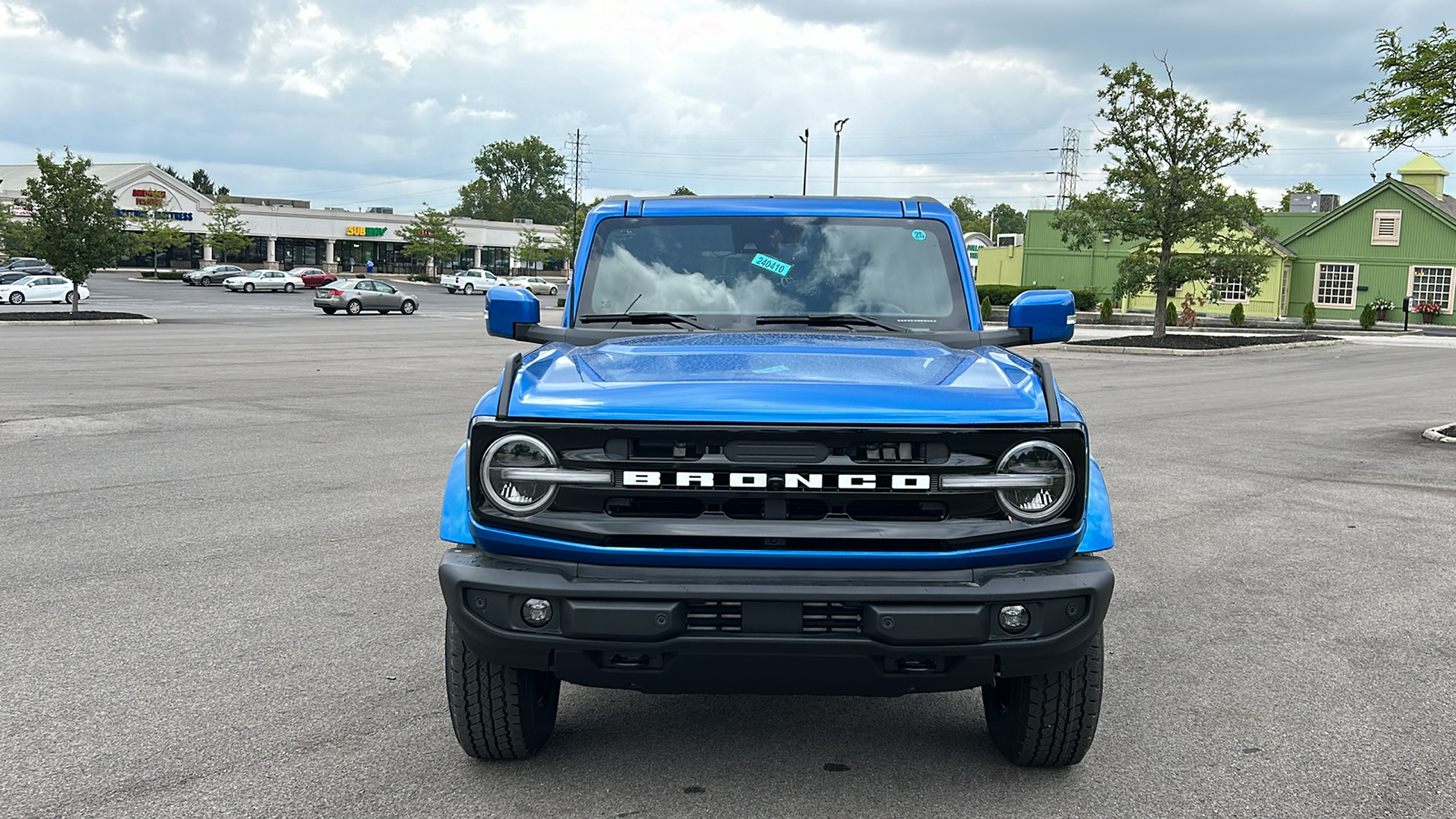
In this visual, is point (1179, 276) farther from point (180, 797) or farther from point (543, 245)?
point (543, 245)

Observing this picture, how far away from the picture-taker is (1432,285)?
54.6 metres

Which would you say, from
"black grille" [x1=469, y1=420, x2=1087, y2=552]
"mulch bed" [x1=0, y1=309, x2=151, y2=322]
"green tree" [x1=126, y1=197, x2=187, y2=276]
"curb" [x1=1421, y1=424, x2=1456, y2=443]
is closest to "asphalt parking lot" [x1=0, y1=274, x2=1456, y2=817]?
"black grille" [x1=469, y1=420, x2=1087, y2=552]

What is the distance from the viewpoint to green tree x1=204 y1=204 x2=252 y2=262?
84188 mm

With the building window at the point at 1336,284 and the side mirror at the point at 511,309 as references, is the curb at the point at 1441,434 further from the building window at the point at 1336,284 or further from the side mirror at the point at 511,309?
the building window at the point at 1336,284

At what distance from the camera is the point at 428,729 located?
13.6ft

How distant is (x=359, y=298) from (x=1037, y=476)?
48.0m

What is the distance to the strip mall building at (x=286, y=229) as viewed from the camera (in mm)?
86312

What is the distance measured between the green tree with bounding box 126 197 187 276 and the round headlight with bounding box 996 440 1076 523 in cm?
8394

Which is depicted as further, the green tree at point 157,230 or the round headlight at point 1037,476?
the green tree at point 157,230

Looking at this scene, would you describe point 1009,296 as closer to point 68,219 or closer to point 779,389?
point 68,219

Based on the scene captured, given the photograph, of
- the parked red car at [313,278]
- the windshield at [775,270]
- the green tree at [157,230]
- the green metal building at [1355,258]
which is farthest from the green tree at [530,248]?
the windshield at [775,270]

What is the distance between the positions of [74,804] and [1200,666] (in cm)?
422

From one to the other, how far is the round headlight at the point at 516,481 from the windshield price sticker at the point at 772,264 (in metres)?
1.81

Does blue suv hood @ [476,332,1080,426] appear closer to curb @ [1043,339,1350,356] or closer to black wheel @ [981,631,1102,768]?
black wheel @ [981,631,1102,768]
